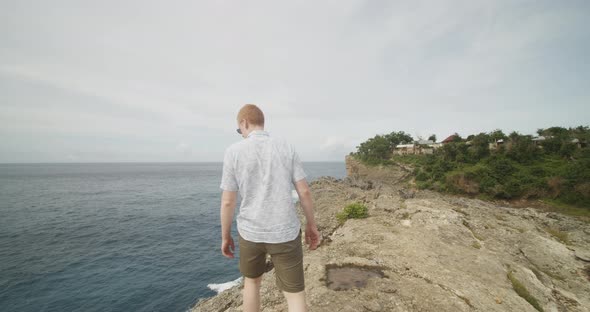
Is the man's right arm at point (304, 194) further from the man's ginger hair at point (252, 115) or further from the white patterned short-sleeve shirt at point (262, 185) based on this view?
the man's ginger hair at point (252, 115)

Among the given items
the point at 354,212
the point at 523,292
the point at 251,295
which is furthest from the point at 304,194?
the point at 354,212

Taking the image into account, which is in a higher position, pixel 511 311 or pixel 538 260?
pixel 511 311

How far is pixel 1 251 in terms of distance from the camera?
21.8 metres

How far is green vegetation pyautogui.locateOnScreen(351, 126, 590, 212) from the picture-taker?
2553 cm

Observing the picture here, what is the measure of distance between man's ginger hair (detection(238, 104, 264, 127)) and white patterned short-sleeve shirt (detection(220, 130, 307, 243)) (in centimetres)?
19

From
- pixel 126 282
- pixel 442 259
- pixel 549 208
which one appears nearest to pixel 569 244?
pixel 442 259

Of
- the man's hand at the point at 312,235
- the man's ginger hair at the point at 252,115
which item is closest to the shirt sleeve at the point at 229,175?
the man's ginger hair at the point at 252,115

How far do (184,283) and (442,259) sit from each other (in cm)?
1674

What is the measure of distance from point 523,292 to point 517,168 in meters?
35.0

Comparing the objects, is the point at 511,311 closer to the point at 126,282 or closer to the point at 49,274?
the point at 126,282

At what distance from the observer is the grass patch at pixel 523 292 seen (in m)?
6.33

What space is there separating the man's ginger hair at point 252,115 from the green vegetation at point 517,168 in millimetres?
36271

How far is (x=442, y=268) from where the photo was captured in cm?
738

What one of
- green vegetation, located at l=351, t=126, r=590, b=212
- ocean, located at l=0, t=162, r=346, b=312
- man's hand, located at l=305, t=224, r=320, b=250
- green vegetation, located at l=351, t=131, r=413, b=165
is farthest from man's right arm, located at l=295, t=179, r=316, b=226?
green vegetation, located at l=351, t=131, r=413, b=165
